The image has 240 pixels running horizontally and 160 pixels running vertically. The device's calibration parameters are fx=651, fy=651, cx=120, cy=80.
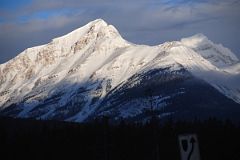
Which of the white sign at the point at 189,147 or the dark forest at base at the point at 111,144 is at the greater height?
the dark forest at base at the point at 111,144

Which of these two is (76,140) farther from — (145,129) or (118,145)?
(145,129)

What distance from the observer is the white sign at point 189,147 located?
11.0 m

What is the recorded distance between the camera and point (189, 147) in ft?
37.0

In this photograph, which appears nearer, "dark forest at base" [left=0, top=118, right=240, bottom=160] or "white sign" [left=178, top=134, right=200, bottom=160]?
"white sign" [left=178, top=134, right=200, bottom=160]

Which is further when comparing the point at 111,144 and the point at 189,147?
the point at 111,144

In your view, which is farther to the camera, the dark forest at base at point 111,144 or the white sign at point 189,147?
the dark forest at base at point 111,144

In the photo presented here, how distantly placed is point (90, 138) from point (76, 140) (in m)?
2.99

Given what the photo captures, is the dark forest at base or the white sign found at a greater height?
the dark forest at base

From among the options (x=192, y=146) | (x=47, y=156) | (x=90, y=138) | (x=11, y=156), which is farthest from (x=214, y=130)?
(x=192, y=146)

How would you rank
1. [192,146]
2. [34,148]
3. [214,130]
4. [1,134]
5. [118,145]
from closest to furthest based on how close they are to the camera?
[192,146]
[1,134]
[34,148]
[118,145]
[214,130]

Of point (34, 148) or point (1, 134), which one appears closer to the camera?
point (1, 134)

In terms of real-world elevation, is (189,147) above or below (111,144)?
below

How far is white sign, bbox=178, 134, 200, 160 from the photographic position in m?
11.0

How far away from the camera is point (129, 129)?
133 metres
